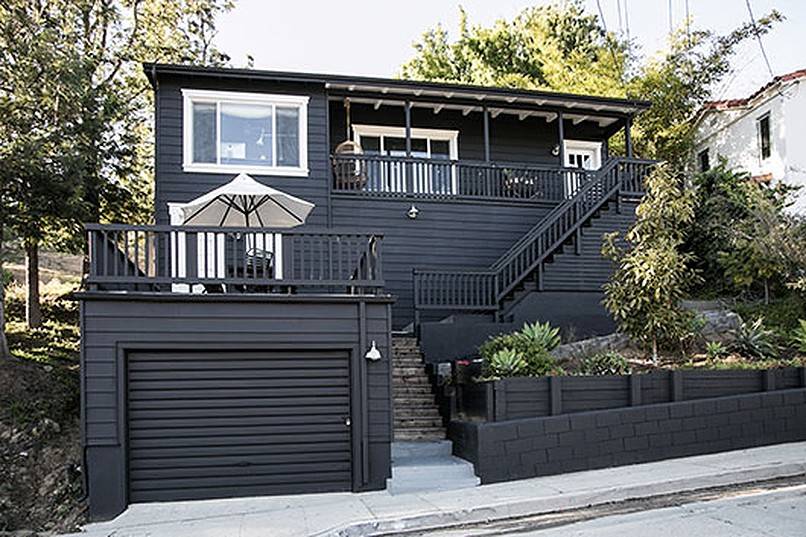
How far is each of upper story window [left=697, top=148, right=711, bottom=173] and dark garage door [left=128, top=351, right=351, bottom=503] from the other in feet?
64.0

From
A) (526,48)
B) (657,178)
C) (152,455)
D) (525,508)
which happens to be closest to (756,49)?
(526,48)

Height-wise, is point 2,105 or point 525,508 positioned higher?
point 2,105

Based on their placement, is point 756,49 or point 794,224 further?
point 756,49

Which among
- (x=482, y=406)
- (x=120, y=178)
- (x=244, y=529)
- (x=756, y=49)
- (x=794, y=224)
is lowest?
(x=244, y=529)

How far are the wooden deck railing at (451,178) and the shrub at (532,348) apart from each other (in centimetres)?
499

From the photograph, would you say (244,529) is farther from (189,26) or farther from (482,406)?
(189,26)

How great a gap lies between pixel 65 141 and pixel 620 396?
10.6 meters

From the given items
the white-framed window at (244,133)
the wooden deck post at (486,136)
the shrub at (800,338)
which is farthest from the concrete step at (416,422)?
the wooden deck post at (486,136)

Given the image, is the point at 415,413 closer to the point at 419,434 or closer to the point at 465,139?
the point at 419,434

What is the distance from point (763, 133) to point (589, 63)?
6347 mm

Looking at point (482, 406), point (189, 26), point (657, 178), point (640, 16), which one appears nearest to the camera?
point (482, 406)

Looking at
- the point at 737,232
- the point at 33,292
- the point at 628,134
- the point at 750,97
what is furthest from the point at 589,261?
the point at 33,292

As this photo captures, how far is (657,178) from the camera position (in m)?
10.8

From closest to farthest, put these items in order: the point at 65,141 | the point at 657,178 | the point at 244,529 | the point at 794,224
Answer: the point at 244,529 → the point at 657,178 → the point at 65,141 → the point at 794,224
